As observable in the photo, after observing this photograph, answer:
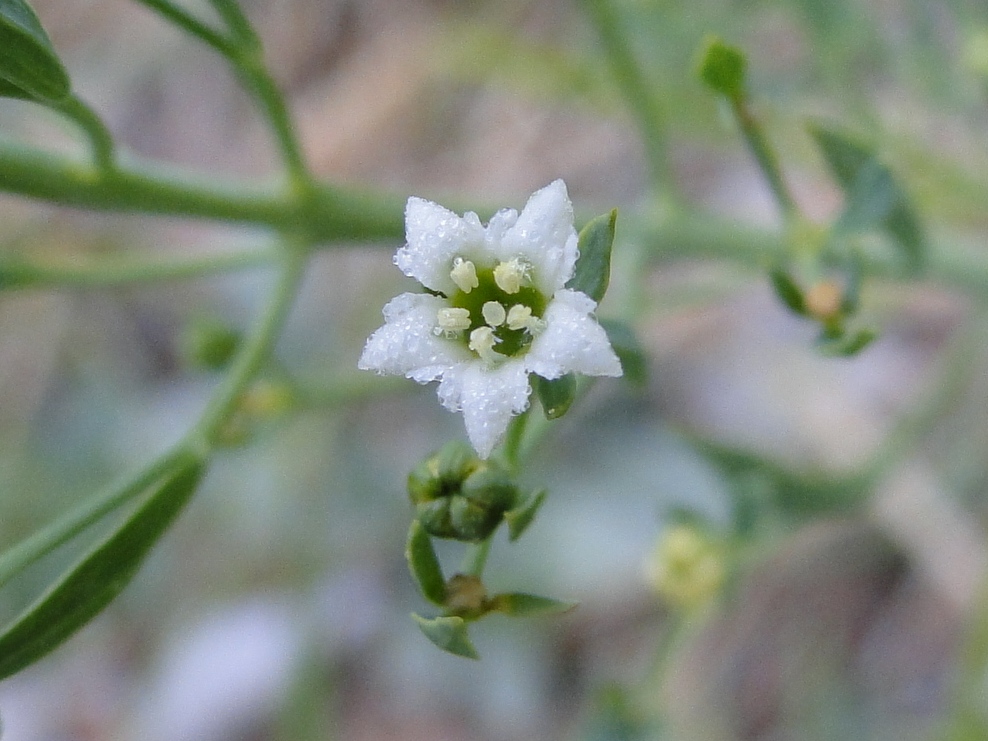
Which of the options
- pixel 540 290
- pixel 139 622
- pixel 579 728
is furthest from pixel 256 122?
pixel 540 290

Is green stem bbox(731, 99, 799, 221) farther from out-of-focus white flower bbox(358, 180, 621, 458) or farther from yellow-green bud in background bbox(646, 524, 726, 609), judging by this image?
yellow-green bud in background bbox(646, 524, 726, 609)

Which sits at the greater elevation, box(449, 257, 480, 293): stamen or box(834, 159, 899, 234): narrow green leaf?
box(449, 257, 480, 293): stamen

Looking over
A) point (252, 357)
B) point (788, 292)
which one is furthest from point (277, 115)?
point (788, 292)

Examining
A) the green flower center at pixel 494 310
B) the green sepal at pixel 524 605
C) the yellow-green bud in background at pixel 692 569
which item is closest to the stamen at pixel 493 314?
the green flower center at pixel 494 310

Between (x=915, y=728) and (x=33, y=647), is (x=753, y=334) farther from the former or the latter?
(x=33, y=647)

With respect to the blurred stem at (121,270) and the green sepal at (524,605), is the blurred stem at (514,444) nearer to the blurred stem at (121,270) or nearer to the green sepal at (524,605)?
the green sepal at (524,605)

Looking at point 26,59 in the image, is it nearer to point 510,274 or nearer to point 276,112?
point 276,112

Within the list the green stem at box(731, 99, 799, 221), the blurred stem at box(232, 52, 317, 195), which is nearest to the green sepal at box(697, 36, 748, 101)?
the green stem at box(731, 99, 799, 221)
